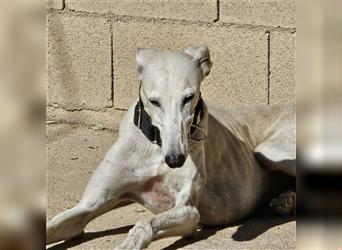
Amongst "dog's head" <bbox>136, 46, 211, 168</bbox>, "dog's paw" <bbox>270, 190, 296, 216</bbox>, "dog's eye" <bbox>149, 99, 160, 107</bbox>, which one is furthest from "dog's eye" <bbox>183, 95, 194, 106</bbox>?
"dog's paw" <bbox>270, 190, 296, 216</bbox>

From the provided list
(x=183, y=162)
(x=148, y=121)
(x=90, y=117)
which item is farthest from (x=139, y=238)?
(x=90, y=117)

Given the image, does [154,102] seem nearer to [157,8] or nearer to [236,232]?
[236,232]

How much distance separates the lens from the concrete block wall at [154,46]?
Result: 5266 millimetres

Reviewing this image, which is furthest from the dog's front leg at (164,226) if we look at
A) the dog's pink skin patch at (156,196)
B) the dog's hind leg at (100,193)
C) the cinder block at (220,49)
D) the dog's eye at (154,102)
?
the cinder block at (220,49)

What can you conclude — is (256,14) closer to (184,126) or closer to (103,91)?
(103,91)

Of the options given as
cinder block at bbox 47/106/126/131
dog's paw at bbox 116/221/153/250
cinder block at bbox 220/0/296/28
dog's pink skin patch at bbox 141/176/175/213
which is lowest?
dog's paw at bbox 116/221/153/250

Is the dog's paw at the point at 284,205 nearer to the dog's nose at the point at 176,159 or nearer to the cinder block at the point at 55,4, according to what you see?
the dog's nose at the point at 176,159

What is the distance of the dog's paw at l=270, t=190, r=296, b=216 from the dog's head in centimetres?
104

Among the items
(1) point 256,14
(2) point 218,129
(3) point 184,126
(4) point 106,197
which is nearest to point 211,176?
(2) point 218,129

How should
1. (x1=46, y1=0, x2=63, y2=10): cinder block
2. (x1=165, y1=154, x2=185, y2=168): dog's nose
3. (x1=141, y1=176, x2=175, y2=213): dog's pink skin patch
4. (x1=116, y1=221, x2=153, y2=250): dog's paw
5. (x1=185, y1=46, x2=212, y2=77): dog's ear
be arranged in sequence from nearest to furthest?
(x1=165, y1=154, x2=185, y2=168): dog's nose
(x1=116, y1=221, x2=153, y2=250): dog's paw
(x1=185, y1=46, x2=212, y2=77): dog's ear
(x1=141, y1=176, x2=175, y2=213): dog's pink skin patch
(x1=46, y1=0, x2=63, y2=10): cinder block

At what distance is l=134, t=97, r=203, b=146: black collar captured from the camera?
11.8 ft

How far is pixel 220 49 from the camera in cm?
535

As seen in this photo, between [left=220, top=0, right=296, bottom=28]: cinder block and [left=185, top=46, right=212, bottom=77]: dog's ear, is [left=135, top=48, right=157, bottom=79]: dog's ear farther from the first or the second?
[left=220, top=0, right=296, bottom=28]: cinder block

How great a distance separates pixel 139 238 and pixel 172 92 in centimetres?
65
